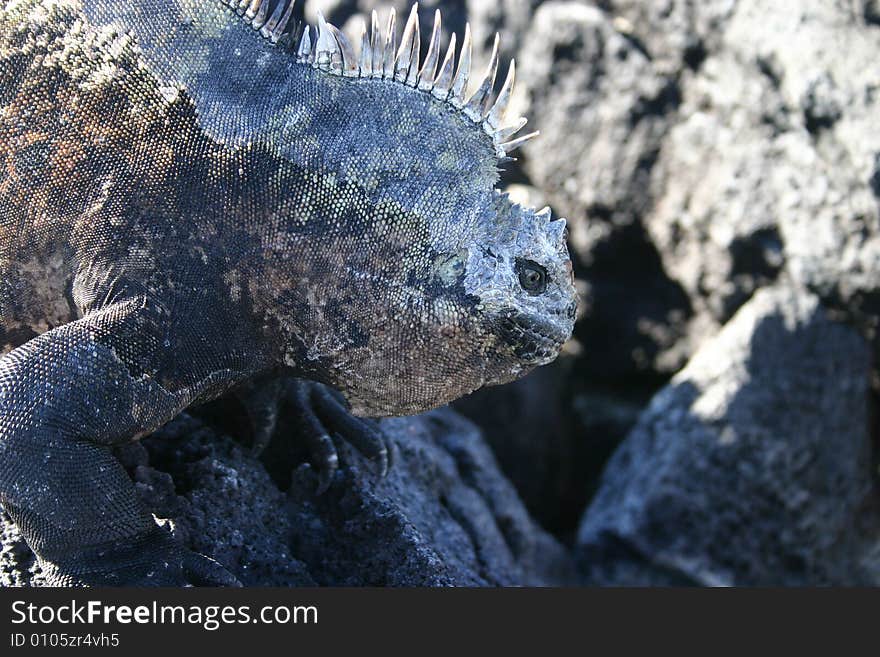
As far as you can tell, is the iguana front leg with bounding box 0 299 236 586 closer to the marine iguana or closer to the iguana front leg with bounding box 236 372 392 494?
the marine iguana

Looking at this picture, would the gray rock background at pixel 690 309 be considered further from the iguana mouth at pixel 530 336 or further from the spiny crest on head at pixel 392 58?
the spiny crest on head at pixel 392 58

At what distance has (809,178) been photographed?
15.6 feet

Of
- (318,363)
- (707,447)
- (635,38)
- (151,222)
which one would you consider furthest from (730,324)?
(151,222)

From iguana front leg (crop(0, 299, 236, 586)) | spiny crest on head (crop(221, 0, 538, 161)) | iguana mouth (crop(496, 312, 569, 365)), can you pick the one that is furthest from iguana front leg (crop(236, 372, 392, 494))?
spiny crest on head (crop(221, 0, 538, 161))

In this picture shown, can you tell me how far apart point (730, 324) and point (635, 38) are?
1.63m

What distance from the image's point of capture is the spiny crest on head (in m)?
2.50

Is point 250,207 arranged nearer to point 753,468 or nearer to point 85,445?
point 85,445

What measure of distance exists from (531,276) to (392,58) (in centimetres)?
64

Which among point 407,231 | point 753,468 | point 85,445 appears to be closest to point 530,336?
point 407,231

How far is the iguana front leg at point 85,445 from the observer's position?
7.26 feet

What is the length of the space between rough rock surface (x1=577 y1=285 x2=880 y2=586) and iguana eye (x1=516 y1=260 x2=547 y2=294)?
261 cm

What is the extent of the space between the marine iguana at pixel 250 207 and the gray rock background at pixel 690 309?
4.14 ft

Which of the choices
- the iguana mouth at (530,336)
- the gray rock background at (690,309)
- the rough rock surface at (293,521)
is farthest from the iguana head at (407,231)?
the gray rock background at (690,309)

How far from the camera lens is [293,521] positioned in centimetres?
295
